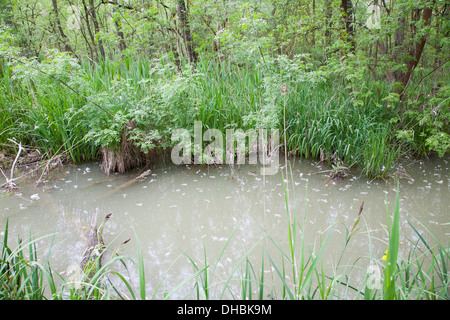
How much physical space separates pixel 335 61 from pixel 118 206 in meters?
3.02

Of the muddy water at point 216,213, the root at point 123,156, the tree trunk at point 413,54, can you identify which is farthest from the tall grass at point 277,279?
the tree trunk at point 413,54

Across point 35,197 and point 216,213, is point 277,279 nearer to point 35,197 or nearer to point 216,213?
point 216,213

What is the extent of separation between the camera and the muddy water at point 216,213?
218 centimetres

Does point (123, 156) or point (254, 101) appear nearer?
point (123, 156)

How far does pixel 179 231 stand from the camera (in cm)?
256

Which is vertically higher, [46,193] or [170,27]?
[170,27]

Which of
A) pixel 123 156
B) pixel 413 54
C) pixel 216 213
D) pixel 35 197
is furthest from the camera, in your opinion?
pixel 413 54

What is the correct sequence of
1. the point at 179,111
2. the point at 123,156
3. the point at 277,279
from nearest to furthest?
the point at 277,279 < the point at 179,111 < the point at 123,156

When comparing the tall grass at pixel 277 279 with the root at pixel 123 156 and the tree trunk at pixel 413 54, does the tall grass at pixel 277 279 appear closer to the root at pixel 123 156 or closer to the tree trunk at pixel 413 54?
the root at pixel 123 156

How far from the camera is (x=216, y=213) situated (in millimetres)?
2812

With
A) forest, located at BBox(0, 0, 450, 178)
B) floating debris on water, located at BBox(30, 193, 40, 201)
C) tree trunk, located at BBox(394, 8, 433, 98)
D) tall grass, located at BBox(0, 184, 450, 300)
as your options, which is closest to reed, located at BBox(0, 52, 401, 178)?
forest, located at BBox(0, 0, 450, 178)

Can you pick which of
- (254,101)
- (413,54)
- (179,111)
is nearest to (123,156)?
(179,111)
